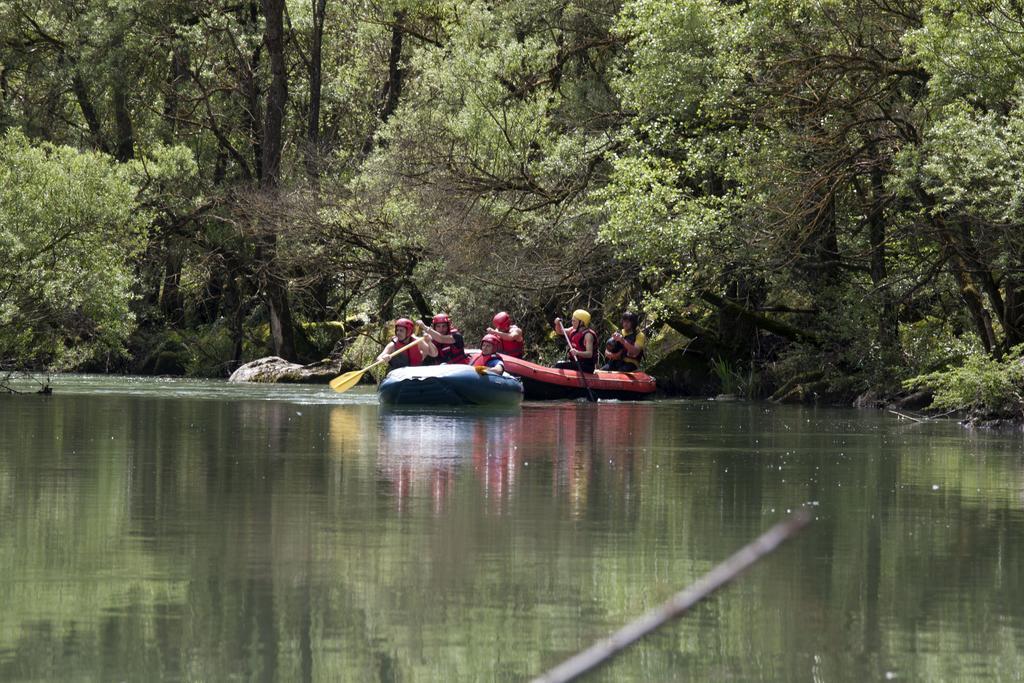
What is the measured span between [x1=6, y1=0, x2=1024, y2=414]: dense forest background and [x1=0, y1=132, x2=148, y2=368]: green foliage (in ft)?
0.19

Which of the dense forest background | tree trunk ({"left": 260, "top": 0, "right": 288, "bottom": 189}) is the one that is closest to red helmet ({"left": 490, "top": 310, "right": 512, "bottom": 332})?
the dense forest background

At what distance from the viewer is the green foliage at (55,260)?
25.0m

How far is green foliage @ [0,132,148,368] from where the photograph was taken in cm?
2498

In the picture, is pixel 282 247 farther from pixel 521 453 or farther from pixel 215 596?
pixel 215 596

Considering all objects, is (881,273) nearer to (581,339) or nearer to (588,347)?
(588,347)

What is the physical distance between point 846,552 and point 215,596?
A: 343 cm

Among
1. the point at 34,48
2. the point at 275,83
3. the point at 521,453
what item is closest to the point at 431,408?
the point at 521,453

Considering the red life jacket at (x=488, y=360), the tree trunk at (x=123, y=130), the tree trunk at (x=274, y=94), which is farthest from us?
the tree trunk at (x=123, y=130)

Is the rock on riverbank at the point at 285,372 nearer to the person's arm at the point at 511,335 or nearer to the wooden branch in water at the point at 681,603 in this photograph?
the person's arm at the point at 511,335

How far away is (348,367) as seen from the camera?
113ft

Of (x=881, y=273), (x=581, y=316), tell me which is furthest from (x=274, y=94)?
(x=881, y=273)

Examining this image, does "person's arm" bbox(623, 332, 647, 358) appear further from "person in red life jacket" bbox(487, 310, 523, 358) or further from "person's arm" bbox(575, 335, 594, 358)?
"person in red life jacket" bbox(487, 310, 523, 358)

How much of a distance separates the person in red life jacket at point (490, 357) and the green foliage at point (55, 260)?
5.95 m

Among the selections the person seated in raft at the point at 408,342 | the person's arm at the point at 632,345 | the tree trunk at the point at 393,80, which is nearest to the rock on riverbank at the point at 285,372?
the tree trunk at the point at 393,80
